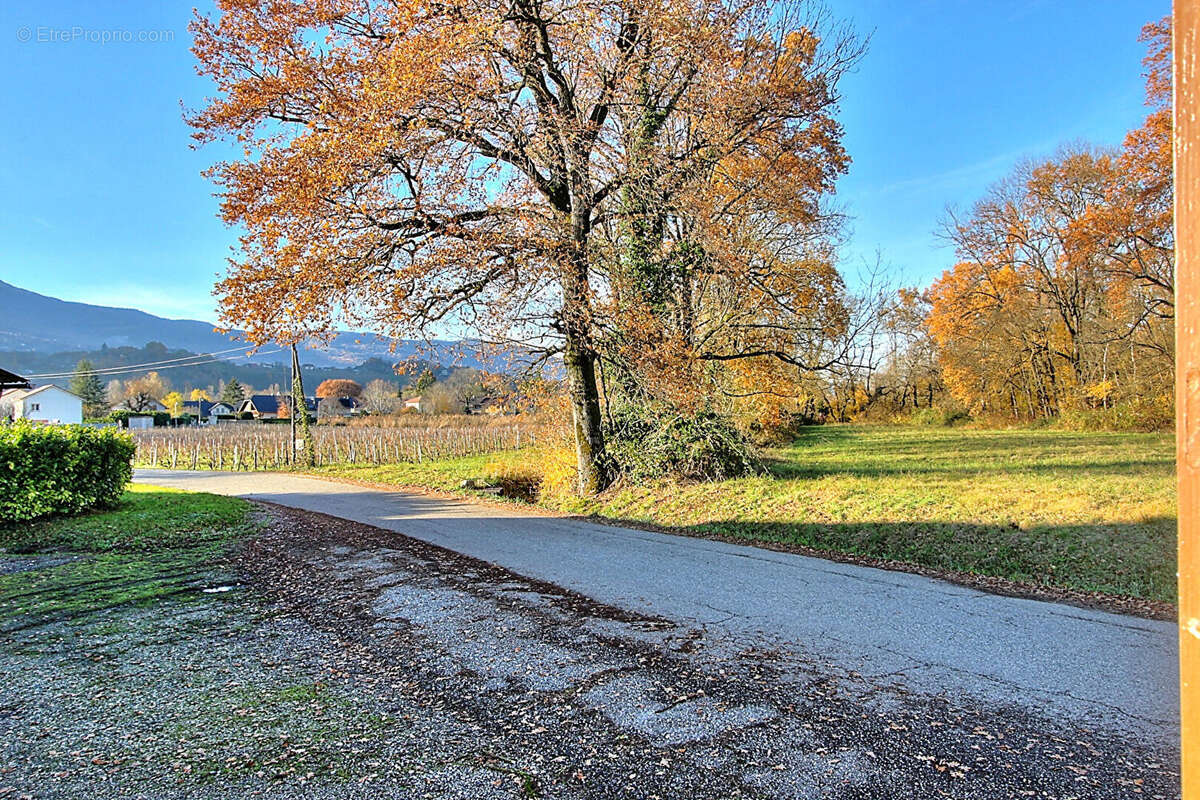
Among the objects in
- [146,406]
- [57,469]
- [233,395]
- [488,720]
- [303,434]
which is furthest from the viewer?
[233,395]

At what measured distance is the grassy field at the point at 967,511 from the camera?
7.70m

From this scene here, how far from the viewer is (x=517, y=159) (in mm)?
12141

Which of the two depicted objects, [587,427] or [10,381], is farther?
[10,381]

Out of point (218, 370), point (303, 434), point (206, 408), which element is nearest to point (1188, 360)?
point (303, 434)

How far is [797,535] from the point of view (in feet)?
32.2

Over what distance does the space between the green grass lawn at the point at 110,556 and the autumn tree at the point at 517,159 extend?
11.2 feet

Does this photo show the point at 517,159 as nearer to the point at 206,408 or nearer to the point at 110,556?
the point at 110,556

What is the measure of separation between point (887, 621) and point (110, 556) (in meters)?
8.94

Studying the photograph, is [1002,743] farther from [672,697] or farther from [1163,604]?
[1163,604]

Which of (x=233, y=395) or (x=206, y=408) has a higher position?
(x=233, y=395)

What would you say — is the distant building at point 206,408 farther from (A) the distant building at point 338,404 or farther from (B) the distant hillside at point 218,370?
(B) the distant hillside at point 218,370

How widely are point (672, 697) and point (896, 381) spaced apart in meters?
41.6

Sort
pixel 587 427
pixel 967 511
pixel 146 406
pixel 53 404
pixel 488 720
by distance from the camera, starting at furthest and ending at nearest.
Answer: pixel 146 406
pixel 53 404
pixel 587 427
pixel 967 511
pixel 488 720

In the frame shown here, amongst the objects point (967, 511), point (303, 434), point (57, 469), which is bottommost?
point (967, 511)
